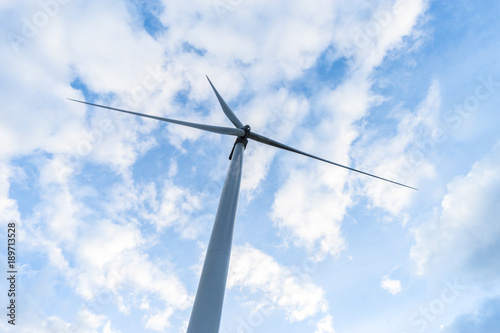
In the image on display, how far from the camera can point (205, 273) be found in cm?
1463

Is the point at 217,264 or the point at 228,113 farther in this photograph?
the point at 228,113

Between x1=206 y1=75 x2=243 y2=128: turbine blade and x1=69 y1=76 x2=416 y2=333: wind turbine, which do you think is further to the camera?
x1=206 y1=75 x2=243 y2=128: turbine blade

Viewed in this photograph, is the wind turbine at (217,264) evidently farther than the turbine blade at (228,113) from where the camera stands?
No

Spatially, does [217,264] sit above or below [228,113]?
below

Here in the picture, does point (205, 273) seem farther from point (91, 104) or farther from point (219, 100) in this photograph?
point (219, 100)

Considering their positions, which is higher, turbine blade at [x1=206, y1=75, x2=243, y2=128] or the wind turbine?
turbine blade at [x1=206, y1=75, x2=243, y2=128]

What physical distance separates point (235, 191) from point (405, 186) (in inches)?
620

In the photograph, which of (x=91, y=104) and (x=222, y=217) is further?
(x=91, y=104)

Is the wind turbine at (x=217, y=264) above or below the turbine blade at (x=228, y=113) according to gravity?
below

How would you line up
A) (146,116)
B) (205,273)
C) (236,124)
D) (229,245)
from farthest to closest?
(236,124), (146,116), (229,245), (205,273)

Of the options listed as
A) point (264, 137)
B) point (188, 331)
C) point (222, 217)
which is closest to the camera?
point (188, 331)

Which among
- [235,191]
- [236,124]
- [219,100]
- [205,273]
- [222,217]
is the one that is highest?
[219,100]

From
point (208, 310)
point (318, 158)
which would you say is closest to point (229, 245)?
point (208, 310)

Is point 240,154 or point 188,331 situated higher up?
point 240,154
